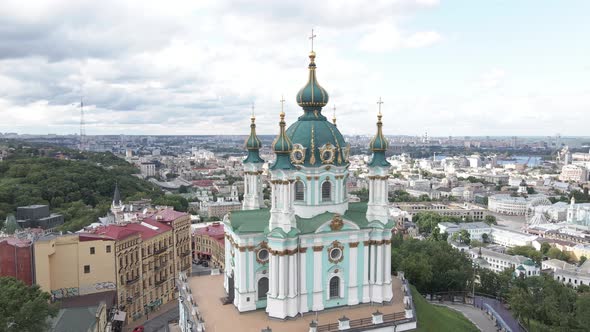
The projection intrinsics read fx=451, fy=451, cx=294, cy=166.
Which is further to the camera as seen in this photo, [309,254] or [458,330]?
[458,330]

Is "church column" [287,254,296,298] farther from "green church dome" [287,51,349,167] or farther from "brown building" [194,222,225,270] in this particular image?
"brown building" [194,222,225,270]

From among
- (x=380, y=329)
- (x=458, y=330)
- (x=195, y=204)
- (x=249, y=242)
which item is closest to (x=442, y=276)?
(x=458, y=330)

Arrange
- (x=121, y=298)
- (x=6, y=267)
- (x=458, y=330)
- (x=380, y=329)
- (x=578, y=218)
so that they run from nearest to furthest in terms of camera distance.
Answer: (x=380, y=329) < (x=458, y=330) < (x=6, y=267) < (x=121, y=298) < (x=578, y=218)

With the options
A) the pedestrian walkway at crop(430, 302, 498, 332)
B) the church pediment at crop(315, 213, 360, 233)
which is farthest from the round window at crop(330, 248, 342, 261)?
the pedestrian walkway at crop(430, 302, 498, 332)

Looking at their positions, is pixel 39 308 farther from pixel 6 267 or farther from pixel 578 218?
pixel 578 218

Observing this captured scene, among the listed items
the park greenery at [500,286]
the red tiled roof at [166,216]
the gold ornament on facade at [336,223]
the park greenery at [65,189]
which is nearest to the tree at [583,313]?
the park greenery at [500,286]

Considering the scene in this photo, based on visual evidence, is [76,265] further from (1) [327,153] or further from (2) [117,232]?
(1) [327,153]

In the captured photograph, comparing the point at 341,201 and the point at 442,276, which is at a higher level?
the point at 341,201
